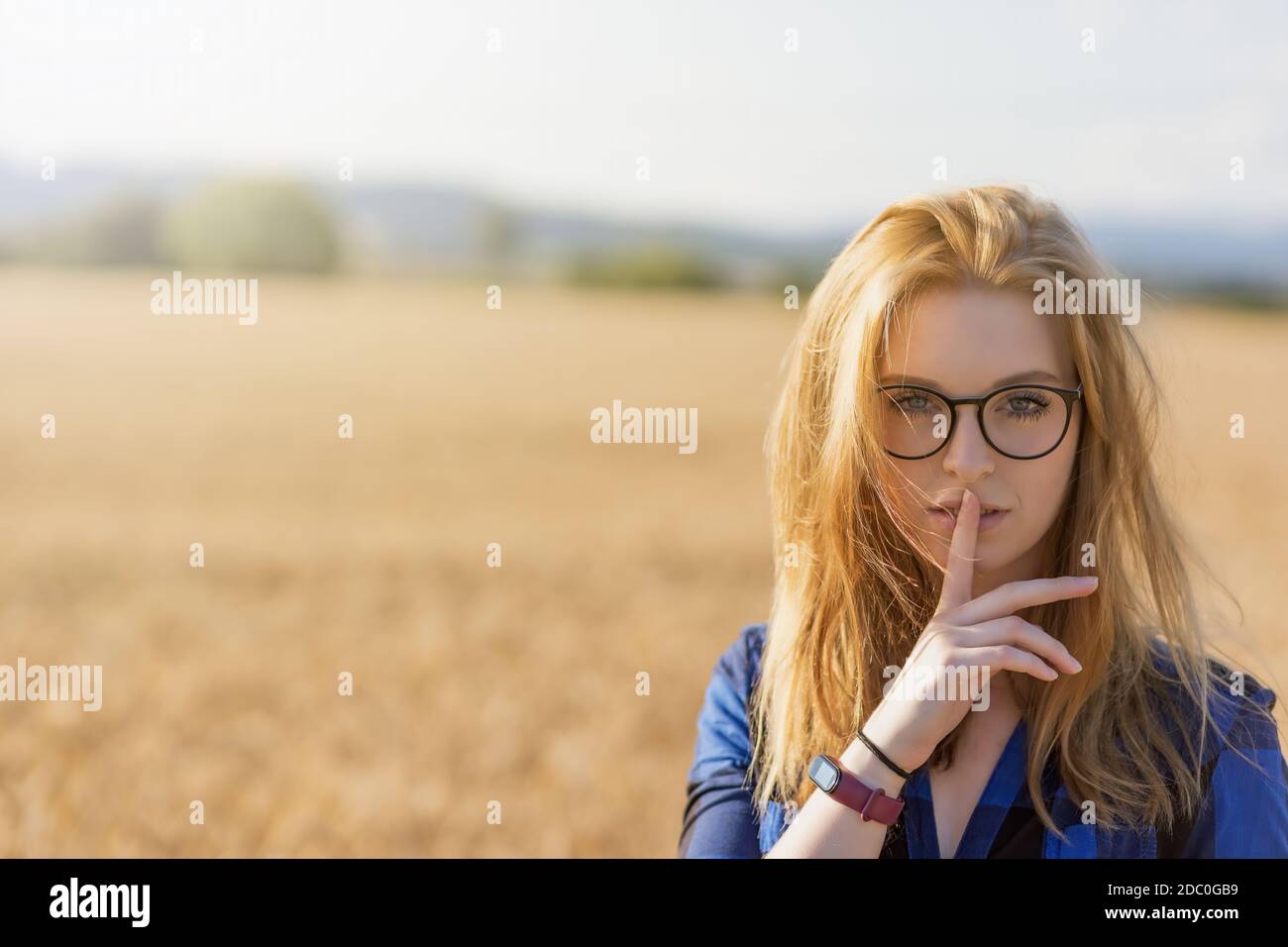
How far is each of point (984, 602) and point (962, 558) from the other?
0.09m

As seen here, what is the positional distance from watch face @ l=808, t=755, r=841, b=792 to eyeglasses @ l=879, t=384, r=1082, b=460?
1.57 feet

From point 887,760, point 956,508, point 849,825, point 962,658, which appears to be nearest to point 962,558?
point 956,508

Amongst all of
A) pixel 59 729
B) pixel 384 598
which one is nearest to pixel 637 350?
pixel 384 598

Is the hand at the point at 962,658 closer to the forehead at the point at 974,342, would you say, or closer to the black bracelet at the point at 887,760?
the black bracelet at the point at 887,760

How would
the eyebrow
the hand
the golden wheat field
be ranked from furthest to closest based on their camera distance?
1. the golden wheat field
2. the eyebrow
3. the hand

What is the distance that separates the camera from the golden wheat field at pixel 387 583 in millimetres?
5523

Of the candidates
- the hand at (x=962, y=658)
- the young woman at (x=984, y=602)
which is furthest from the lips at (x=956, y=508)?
the hand at (x=962, y=658)

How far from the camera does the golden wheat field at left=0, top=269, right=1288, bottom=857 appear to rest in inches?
217

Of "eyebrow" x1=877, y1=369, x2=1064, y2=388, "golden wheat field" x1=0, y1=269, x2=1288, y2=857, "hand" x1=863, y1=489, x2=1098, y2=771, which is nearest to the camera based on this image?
"hand" x1=863, y1=489, x2=1098, y2=771

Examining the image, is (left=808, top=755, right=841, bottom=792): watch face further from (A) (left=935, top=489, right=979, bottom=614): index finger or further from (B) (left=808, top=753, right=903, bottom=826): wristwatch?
(A) (left=935, top=489, right=979, bottom=614): index finger

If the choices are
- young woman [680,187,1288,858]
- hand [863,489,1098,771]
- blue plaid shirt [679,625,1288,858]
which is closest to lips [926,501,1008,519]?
young woman [680,187,1288,858]

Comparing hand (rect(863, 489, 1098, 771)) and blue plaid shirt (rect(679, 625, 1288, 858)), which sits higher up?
hand (rect(863, 489, 1098, 771))

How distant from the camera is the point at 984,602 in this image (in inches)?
70.4

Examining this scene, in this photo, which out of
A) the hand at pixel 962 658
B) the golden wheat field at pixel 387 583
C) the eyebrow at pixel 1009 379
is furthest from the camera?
the golden wheat field at pixel 387 583
